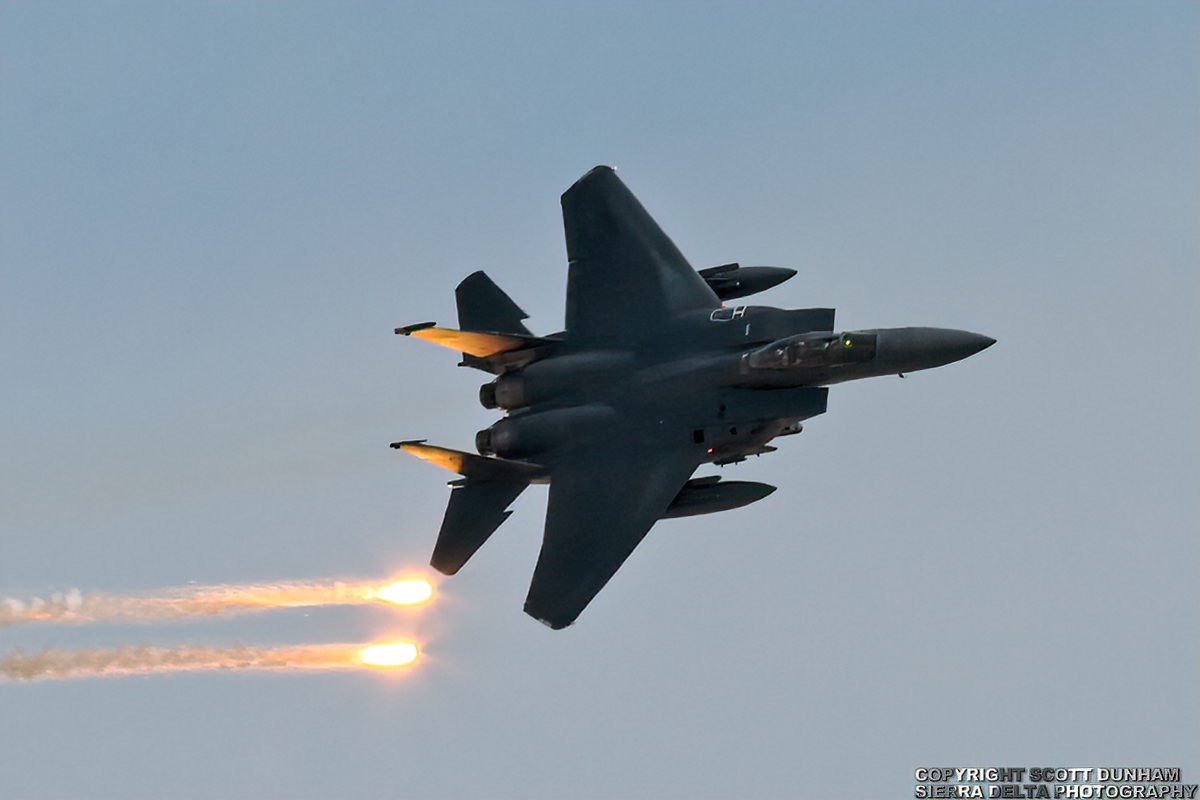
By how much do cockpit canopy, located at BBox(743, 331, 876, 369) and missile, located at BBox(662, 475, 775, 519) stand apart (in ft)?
12.0

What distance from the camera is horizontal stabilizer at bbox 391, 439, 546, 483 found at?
4762cm

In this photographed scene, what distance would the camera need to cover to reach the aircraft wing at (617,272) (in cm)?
4950

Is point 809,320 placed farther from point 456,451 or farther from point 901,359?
point 456,451

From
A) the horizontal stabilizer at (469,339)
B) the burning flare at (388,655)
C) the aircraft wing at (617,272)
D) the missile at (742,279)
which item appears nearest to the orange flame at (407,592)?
the burning flare at (388,655)

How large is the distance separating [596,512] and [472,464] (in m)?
3.70

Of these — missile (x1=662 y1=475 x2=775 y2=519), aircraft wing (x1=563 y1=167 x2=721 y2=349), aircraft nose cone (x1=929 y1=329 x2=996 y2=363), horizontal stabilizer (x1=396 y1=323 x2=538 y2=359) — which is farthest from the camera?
aircraft wing (x1=563 y1=167 x2=721 y2=349)

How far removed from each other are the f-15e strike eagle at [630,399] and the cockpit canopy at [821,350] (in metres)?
0.04

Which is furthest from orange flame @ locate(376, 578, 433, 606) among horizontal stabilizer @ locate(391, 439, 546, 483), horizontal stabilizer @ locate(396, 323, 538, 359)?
horizontal stabilizer @ locate(396, 323, 538, 359)

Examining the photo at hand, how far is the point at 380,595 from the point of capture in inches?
1986

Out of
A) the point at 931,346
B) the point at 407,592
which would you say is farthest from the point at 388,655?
the point at 931,346

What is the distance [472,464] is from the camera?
47.8m

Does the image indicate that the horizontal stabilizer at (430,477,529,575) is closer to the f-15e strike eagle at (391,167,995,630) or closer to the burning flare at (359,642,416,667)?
the f-15e strike eagle at (391,167,995,630)

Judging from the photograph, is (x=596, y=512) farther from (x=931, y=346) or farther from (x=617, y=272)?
(x=931, y=346)

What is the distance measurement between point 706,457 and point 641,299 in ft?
17.3
